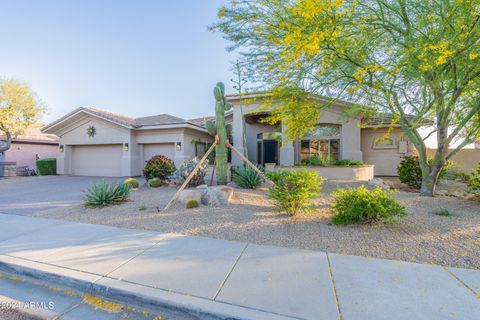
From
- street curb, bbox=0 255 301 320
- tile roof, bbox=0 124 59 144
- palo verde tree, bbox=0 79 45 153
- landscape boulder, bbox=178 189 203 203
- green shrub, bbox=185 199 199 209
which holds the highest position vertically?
palo verde tree, bbox=0 79 45 153

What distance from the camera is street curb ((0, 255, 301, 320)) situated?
2477 millimetres

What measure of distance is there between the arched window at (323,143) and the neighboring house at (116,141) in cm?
742

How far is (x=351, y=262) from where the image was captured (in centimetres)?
358

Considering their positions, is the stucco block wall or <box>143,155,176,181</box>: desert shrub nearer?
<box>143,155,176,181</box>: desert shrub

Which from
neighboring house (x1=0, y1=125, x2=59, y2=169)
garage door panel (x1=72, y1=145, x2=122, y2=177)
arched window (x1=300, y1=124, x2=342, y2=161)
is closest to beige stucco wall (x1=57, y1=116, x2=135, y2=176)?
garage door panel (x1=72, y1=145, x2=122, y2=177)

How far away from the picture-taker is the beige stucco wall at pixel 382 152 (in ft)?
Result: 49.4

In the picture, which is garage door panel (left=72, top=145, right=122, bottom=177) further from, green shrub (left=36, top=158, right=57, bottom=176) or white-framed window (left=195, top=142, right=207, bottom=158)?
white-framed window (left=195, top=142, right=207, bottom=158)

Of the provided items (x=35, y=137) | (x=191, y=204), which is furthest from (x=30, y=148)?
(x=191, y=204)

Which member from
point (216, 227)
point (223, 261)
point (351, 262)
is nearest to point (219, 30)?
point (216, 227)

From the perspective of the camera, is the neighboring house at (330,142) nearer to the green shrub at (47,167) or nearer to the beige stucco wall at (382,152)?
the beige stucco wall at (382,152)

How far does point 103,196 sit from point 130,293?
5323 millimetres

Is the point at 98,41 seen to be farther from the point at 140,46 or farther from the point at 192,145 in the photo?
the point at 192,145

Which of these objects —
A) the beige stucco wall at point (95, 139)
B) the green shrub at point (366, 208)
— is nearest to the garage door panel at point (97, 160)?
the beige stucco wall at point (95, 139)

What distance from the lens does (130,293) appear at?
112 inches
